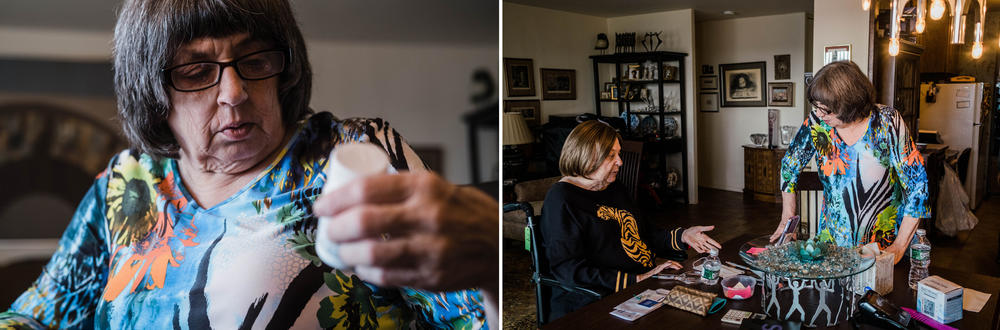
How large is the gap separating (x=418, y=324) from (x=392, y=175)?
28 centimetres

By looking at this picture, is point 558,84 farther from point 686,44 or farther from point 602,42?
point 686,44

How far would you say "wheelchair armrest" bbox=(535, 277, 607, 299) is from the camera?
A: 5.92 ft

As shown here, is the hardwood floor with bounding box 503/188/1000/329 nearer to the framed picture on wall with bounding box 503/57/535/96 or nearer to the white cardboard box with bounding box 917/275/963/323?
the framed picture on wall with bounding box 503/57/535/96

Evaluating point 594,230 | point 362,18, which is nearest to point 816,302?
point 594,230

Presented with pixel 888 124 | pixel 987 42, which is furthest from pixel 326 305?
pixel 987 42

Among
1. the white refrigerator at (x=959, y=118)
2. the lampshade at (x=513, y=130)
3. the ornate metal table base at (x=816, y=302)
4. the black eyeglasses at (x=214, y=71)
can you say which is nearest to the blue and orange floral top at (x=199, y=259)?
the black eyeglasses at (x=214, y=71)

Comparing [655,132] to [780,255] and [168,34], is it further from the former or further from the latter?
[168,34]

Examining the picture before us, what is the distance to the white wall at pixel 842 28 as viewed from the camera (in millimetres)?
3801

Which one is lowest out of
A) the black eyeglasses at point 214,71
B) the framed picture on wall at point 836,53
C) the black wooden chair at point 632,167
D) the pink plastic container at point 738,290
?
the pink plastic container at point 738,290

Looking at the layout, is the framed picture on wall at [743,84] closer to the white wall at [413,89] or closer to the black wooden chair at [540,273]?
the black wooden chair at [540,273]

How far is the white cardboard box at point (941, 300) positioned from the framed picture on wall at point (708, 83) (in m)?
5.11

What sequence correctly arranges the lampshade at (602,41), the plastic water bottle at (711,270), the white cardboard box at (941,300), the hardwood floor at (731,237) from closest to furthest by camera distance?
the white cardboard box at (941,300) < the plastic water bottle at (711,270) < the hardwood floor at (731,237) < the lampshade at (602,41)

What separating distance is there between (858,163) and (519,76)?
346cm

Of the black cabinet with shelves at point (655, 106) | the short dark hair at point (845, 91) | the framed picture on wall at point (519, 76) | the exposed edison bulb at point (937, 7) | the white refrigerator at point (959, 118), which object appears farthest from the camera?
the black cabinet with shelves at point (655, 106)
